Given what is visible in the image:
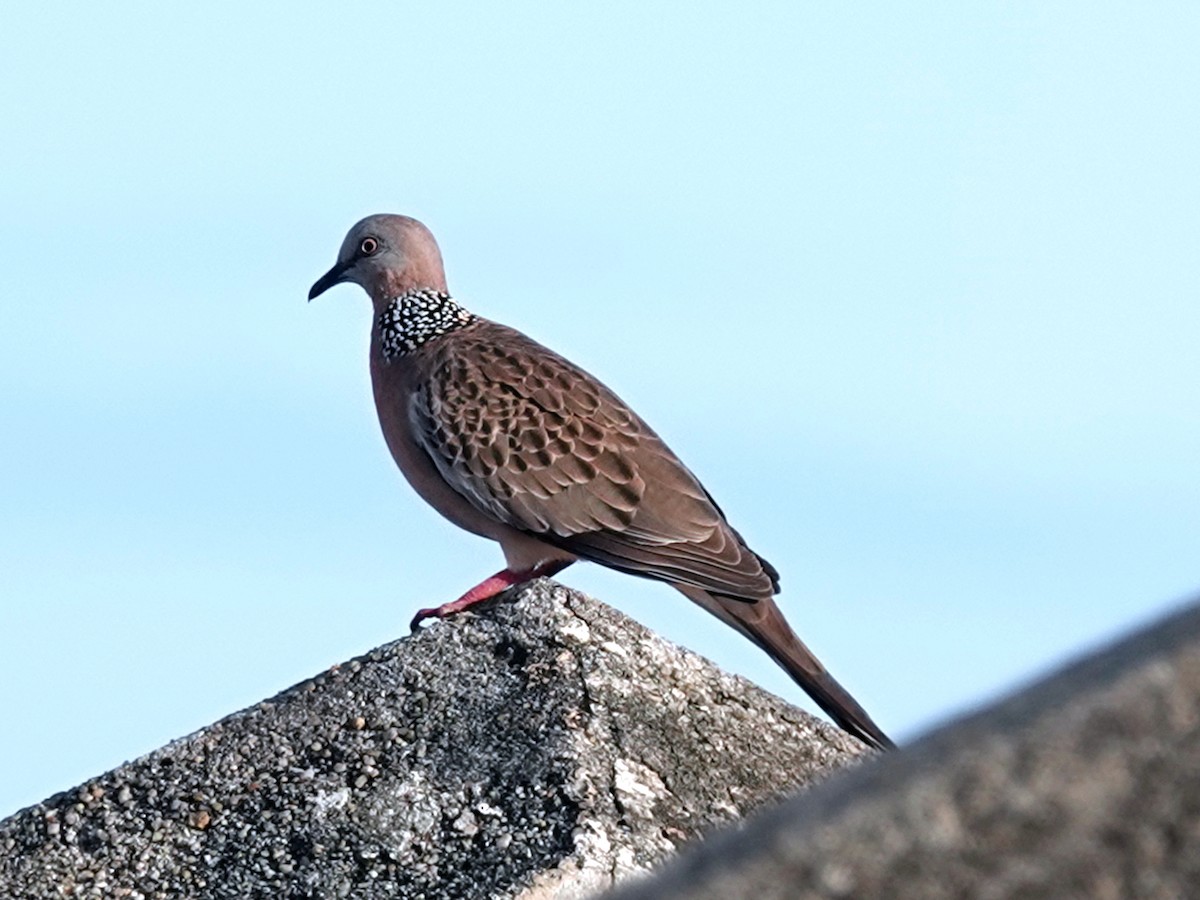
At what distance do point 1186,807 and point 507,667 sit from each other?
399cm

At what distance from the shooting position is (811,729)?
5.07 meters

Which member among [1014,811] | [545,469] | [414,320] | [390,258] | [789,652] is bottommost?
[1014,811]

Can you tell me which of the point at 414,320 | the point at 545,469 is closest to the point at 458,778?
the point at 545,469

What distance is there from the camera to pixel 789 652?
27.7 ft

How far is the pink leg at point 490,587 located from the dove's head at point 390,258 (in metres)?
1.87

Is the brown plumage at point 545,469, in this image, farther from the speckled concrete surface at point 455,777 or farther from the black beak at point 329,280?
the speckled concrete surface at point 455,777

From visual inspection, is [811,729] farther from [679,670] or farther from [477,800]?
[477,800]

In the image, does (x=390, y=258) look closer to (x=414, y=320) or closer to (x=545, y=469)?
(x=414, y=320)

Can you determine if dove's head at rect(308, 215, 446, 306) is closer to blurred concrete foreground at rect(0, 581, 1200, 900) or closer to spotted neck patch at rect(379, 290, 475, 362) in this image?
spotted neck patch at rect(379, 290, 475, 362)

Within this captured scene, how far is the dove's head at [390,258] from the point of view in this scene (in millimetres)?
10664

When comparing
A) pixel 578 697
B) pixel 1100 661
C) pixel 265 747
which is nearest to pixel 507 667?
pixel 578 697

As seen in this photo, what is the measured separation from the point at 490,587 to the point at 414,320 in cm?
232

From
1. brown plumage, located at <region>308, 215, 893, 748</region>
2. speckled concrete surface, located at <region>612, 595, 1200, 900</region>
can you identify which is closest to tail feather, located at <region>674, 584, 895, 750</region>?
brown plumage, located at <region>308, 215, 893, 748</region>

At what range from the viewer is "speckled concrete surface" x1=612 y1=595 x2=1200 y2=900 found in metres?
0.84
